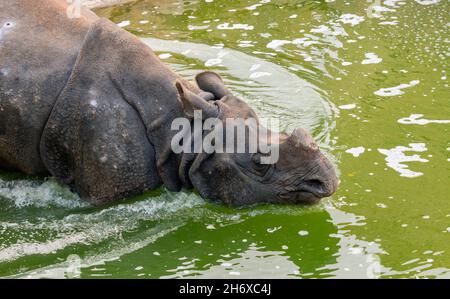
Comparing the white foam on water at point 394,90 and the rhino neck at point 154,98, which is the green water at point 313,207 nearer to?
the white foam on water at point 394,90

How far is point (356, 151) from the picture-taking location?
8430mm

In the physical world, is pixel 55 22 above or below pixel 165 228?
above

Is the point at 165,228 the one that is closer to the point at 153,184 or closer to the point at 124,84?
the point at 153,184

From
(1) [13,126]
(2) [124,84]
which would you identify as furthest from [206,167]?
(1) [13,126]

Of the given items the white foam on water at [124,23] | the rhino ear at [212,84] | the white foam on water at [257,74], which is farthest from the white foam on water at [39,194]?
the white foam on water at [124,23]

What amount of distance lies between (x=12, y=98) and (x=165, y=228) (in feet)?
5.73

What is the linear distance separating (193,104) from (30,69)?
5.02 ft

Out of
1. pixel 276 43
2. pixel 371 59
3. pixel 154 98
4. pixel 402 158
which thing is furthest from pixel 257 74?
pixel 154 98

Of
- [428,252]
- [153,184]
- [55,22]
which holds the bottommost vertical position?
[428,252]

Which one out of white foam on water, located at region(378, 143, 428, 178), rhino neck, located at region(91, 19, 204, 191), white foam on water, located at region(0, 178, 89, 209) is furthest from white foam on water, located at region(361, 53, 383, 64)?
white foam on water, located at region(0, 178, 89, 209)

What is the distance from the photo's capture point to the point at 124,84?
7.29m

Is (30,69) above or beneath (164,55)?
above

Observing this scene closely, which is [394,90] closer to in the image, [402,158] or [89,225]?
[402,158]

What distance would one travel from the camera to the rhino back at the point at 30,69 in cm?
739
